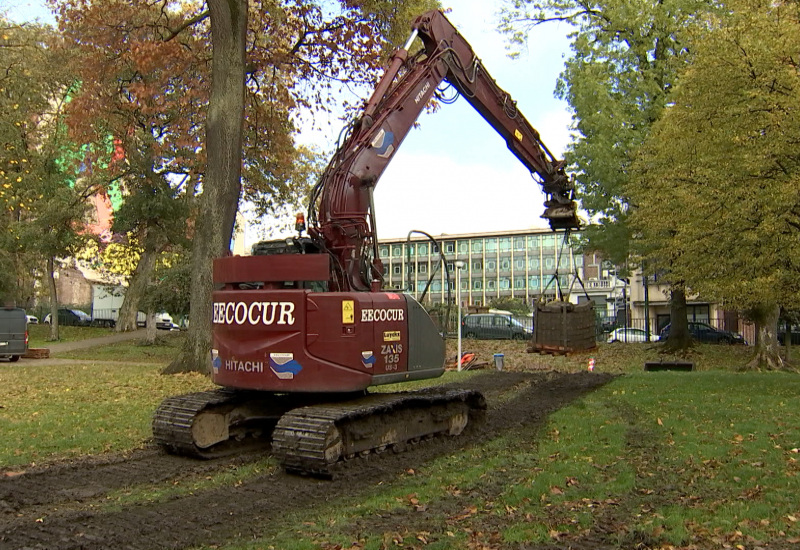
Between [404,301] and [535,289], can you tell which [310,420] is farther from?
[535,289]

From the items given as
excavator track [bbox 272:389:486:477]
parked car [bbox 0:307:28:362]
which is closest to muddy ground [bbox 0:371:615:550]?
excavator track [bbox 272:389:486:477]

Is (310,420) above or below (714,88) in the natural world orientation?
below

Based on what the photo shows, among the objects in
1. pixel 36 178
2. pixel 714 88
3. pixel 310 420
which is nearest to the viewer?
pixel 310 420

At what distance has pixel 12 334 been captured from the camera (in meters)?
21.4

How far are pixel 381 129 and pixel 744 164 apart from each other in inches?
243

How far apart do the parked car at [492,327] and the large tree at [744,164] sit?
20.3m

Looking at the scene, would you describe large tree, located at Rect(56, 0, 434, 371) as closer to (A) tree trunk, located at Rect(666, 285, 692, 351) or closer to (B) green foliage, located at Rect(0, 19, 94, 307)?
(B) green foliage, located at Rect(0, 19, 94, 307)

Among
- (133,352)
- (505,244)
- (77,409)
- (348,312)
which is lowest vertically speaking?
(133,352)

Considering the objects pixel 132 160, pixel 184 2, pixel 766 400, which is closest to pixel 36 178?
pixel 132 160

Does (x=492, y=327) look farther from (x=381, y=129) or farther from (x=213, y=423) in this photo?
(x=213, y=423)

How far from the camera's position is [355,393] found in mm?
7832

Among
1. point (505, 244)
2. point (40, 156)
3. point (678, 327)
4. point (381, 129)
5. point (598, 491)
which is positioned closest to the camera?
point (598, 491)

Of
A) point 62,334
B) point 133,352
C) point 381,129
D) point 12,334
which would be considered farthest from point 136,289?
point 381,129

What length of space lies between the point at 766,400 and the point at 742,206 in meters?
3.33
